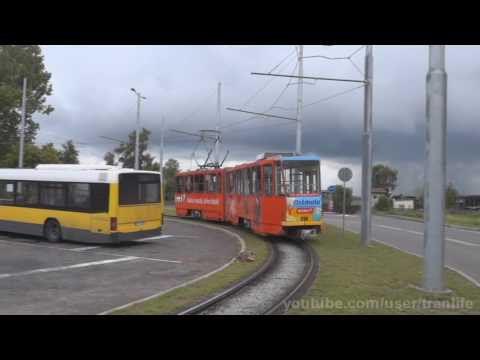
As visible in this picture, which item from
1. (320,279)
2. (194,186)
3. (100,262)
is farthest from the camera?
(194,186)

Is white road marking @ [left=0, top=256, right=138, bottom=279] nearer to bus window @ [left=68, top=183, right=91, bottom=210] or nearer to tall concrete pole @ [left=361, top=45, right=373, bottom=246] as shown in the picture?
bus window @ [left=68, top=183, right=91, bottom=210]

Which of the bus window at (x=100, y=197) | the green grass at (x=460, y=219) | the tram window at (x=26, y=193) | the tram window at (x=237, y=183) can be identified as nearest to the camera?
the bus window at (x=100, y=197)

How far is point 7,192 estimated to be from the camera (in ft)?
63.2

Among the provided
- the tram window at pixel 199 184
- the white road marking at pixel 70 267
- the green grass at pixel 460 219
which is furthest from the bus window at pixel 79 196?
the green grass at pixel 460 219

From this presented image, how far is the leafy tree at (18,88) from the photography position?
1752 inches

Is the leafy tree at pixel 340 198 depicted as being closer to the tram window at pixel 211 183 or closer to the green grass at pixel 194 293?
the tram window at pixel 211 183

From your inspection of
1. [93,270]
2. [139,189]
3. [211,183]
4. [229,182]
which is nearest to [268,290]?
[93,270]

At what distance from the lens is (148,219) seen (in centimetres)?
1780

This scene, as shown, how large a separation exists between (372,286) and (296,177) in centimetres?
799

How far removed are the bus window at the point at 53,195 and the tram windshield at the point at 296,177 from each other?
7.50 m

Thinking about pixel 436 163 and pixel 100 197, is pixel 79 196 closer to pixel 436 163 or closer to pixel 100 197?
pixel 100 197
